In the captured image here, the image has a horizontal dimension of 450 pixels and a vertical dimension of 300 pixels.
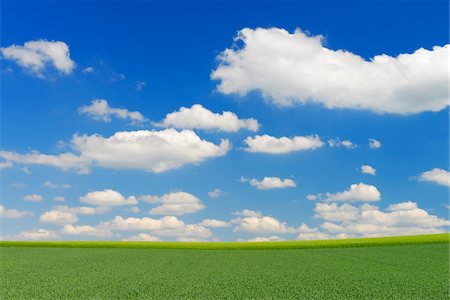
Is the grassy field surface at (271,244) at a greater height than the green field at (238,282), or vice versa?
the green field at (238,282)

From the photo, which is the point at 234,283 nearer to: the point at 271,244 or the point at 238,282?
the point at 238,282

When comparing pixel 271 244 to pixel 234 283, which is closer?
pixel 234 283

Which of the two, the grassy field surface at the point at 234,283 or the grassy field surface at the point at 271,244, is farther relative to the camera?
the grassy field surface at the point at 271,244

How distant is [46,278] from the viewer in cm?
2011

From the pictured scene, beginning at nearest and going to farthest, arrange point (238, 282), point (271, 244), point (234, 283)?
point (234, 283) → point (238, 282) → point (271, 244)

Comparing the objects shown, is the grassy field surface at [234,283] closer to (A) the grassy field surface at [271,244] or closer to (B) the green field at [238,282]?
(B) the green field at [238,282]

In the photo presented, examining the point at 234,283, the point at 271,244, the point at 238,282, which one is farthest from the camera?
the point at 271,244

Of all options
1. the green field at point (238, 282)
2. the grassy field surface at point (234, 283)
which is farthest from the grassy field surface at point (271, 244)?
the grassy field surface at point (234, 283)

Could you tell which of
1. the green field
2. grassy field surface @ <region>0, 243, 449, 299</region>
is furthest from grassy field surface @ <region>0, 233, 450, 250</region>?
grassy field surface @ <region>0, 243, 449, 299</region>

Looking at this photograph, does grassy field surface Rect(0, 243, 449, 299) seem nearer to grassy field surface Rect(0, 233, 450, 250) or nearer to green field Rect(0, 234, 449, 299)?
green field Rect(0, 234, 449, 299)

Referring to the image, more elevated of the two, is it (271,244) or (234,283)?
(234,283)

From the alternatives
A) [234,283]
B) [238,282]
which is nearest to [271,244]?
[238,282]

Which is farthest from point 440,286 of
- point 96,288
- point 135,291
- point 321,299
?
point 96,288

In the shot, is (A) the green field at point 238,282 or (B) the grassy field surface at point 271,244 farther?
(B) the grassy field surface at point 271,244
